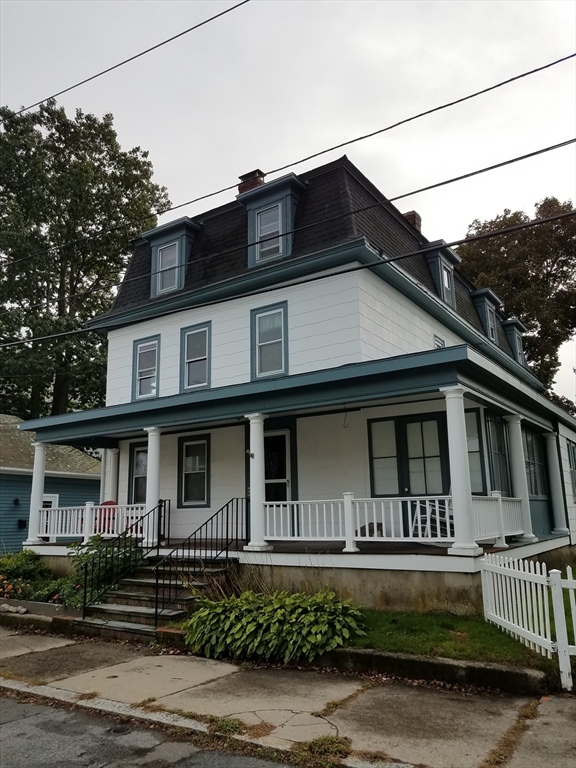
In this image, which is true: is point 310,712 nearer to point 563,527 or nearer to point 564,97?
point 564,97

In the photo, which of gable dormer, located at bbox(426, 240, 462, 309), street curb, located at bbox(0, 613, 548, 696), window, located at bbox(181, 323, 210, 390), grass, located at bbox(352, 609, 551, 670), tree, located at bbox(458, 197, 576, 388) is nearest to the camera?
street curb, located at bbox(0, 613, 548, 696)

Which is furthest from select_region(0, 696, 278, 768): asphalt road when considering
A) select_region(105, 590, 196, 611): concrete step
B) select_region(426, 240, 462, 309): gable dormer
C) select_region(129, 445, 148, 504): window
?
select_region(426, 240, 462, 309): gable dormer

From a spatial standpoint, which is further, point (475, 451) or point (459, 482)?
point (475, 451)

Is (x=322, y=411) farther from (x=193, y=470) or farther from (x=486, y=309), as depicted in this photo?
(x=486, y=309)

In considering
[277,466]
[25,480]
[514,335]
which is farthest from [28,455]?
[514,335]

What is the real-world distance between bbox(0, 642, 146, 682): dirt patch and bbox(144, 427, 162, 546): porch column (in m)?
3.32

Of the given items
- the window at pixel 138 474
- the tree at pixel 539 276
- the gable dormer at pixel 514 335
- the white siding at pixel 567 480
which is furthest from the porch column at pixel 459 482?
the tree at pixel 539 276

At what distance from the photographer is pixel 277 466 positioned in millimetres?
13273

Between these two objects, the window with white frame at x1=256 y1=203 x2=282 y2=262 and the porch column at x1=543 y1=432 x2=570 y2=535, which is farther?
the porch column at x1=543 y1=432 x2=570 y2=535

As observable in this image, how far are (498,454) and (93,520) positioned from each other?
892cm

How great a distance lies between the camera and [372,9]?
25.2 ft

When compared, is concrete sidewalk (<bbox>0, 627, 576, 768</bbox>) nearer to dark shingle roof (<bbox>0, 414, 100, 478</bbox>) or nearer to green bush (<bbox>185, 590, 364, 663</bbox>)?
green bush (<bbox>185, 590, 364, 663</bbox>)

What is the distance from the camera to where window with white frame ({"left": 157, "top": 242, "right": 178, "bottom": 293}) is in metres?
15.4

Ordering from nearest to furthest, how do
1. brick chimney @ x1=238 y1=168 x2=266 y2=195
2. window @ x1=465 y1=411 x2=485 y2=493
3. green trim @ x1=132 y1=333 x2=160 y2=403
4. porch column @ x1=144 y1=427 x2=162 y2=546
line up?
1. window @ x1=465 y1=411 x2=485 y2=493
2. porch column @ x1=144 y1=427 x2=162 y2=546
3. green trim @ x1=132 y1=333 x2=160 y2=403
4. brick chimney @ x1=238 y1=168 x2=266 y2=195
